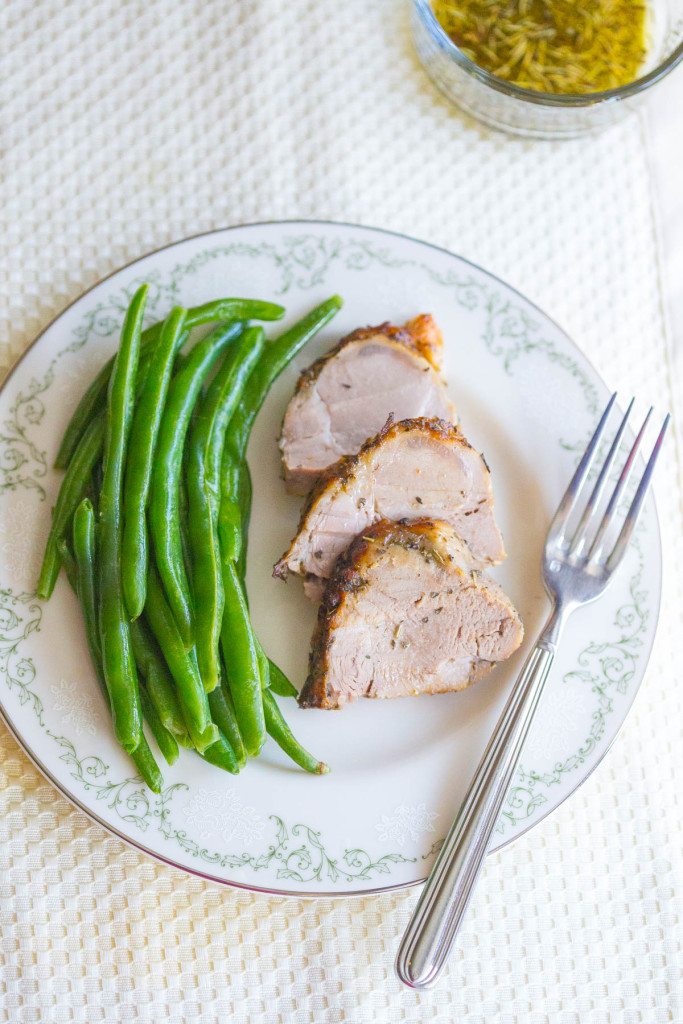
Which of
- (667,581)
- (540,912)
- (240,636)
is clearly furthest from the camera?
(667,581)

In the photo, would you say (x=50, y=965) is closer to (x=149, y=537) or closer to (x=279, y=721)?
(x=279, y=721)

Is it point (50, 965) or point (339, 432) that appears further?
point (339, 432)

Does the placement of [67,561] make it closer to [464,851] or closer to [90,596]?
[90,596]

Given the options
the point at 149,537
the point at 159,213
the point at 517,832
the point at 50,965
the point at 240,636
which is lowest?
the point at 50,965

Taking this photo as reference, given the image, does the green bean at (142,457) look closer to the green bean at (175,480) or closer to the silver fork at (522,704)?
the green bean at (175,480)

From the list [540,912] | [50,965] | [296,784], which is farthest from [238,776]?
[540,912]

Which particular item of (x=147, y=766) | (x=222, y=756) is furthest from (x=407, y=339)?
(x=147, y=766)

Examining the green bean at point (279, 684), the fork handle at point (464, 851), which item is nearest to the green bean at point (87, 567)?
the green bean at point (279, 684)
